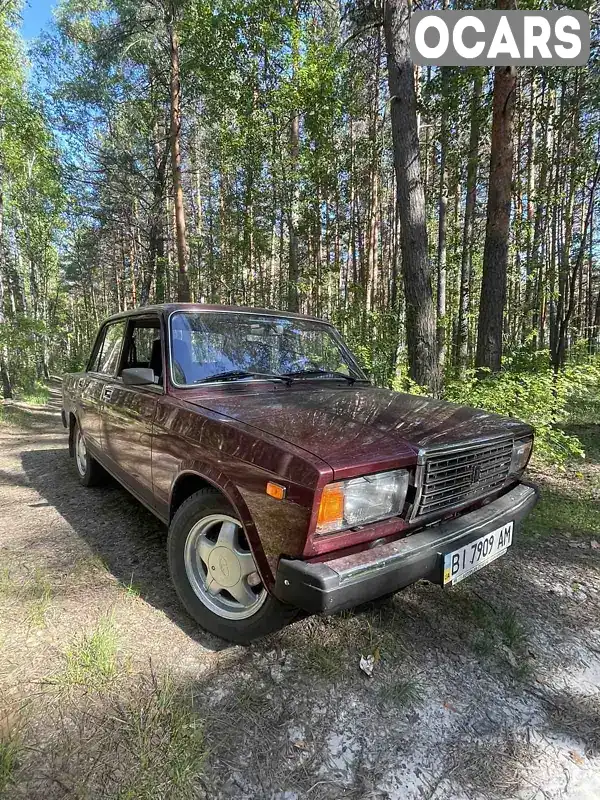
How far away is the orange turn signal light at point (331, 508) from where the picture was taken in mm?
1688

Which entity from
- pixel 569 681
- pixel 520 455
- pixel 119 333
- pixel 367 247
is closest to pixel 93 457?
pixel 119 333

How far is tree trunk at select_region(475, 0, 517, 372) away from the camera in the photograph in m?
5.93

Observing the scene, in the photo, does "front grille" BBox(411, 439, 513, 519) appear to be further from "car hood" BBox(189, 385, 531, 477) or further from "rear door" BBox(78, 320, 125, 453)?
"rear door" BBox(78, 320, 125, 453)

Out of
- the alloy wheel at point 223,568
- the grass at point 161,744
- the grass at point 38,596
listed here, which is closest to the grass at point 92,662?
the grass at point 161,744

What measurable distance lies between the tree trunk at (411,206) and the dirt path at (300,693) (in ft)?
11.6

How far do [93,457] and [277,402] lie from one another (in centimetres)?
274

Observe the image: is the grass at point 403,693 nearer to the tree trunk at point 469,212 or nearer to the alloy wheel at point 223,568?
the alloy wheel at point 223,568

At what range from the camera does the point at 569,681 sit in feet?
6.97

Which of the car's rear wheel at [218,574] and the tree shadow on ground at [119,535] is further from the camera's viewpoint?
the tree shadow on ground at [119,535]

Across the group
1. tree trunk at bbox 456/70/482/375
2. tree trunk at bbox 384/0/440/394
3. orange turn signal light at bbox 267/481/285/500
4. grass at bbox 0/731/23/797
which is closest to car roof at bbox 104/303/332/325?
orange turn signal light at bbox 267/481/285/500

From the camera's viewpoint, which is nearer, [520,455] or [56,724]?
[56,724]

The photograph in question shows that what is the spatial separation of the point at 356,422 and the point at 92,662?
1679mm

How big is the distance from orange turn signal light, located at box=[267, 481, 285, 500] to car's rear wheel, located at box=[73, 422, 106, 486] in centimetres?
325

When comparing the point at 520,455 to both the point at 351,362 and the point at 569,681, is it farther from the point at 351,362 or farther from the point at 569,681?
the point at 351,362
